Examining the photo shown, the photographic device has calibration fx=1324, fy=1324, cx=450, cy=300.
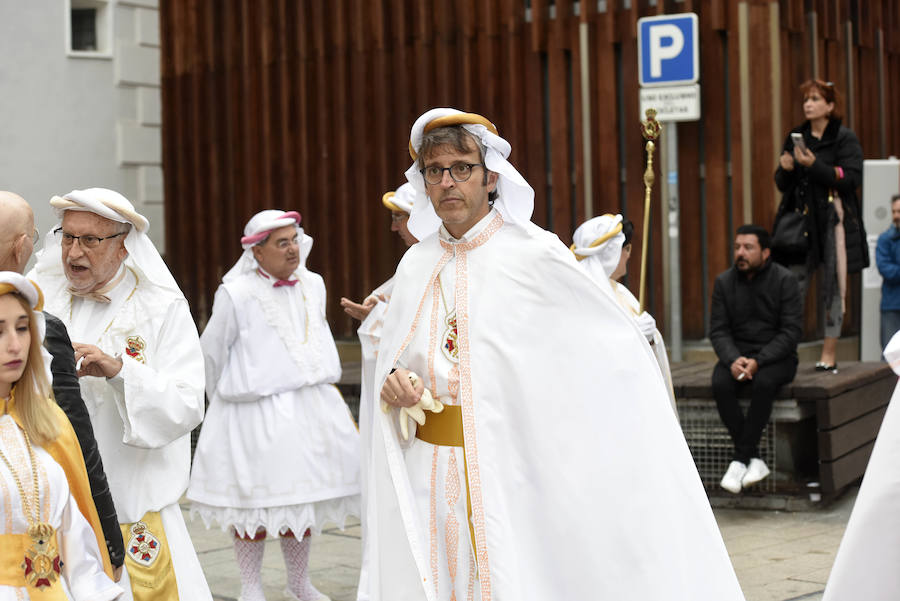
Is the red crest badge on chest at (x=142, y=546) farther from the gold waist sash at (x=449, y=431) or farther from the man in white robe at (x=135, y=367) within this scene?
the gold waist sash at (x=449, y=431)

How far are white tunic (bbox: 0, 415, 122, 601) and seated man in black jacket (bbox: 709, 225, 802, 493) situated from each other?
5609 mm

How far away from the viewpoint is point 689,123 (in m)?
11.7

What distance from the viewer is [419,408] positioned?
439 centimetres

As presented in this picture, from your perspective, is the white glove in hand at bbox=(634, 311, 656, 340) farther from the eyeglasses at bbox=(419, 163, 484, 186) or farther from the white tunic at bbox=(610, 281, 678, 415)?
the eyeglasses at bbox=(419, 163, 484, 186)

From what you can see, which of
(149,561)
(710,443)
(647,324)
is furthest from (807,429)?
(149,561)

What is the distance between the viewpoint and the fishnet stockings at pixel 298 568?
21.7ft

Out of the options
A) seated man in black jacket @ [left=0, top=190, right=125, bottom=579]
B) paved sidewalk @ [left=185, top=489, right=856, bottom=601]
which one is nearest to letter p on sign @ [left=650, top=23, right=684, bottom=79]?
paved sidewalk @ [left=185, top=489, right=856, bottom=601]

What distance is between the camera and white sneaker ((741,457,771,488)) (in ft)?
27.2

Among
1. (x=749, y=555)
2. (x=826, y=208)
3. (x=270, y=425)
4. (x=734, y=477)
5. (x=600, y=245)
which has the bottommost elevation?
(x=749, y=555)

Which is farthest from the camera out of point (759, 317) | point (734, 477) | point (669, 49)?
point (669, 49)

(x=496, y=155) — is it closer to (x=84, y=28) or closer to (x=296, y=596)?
(x=296, y=596)

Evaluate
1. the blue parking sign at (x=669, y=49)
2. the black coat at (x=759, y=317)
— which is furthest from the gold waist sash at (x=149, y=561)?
the blue parking sign at (x=669, y=49)

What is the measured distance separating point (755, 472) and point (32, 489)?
5891 millimetres

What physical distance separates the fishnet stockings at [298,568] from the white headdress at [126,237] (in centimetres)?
235
